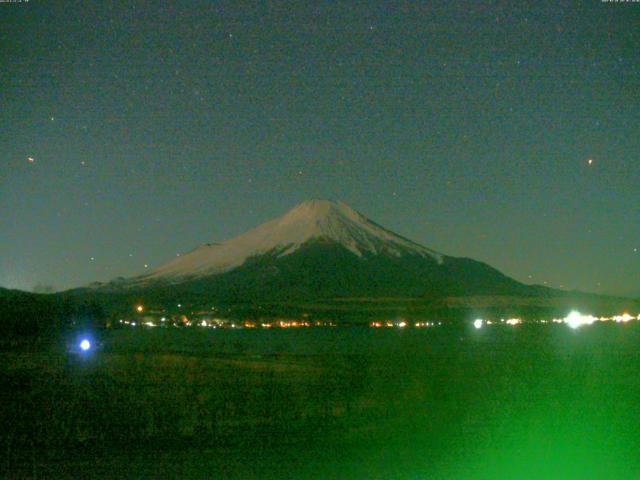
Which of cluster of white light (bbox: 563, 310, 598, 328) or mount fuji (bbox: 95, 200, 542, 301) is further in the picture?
mount fuji (bbox: 95, 200, 542, 301)

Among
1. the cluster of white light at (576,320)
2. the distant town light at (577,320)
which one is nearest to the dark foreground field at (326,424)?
the distant town light at (577,320)

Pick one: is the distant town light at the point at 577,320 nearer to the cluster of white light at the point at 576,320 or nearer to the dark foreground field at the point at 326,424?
the cluster of white light at the point at 576,320

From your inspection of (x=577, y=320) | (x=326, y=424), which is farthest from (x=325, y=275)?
(x=326, y=424)

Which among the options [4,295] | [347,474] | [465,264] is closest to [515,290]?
[465,264]

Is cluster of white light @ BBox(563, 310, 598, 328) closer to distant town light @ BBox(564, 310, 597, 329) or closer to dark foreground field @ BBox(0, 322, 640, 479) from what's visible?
distant town light @ BBox(564, 310, 597, 329)

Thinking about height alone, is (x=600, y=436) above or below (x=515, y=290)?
below

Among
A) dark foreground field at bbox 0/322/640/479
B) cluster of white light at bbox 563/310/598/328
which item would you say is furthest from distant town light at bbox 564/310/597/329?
dark foreground field at bbox 0/322/640/479

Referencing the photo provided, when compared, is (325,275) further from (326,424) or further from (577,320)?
(326,424)

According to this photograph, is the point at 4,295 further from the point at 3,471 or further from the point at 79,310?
the point at 3,471
